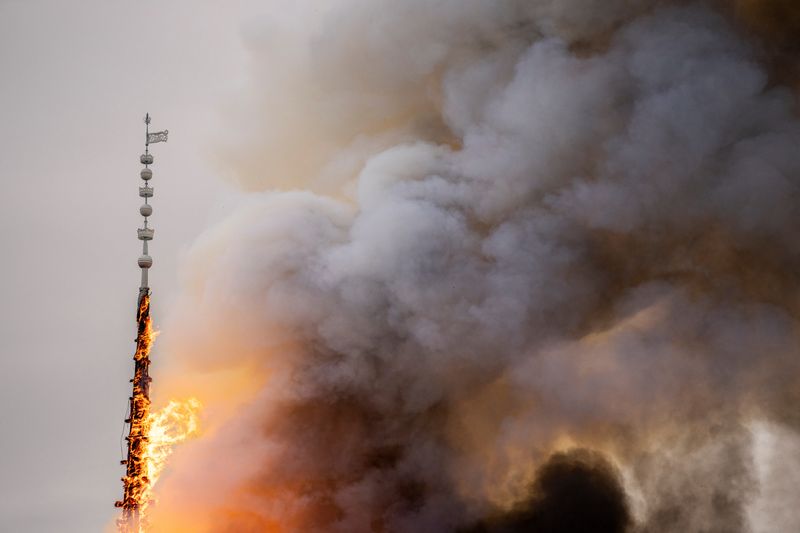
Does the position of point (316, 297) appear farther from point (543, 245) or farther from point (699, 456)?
point (699, 456)

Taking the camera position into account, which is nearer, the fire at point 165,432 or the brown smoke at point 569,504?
the fire at point 165,432

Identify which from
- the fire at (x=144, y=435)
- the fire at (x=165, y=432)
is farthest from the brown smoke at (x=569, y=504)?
the fire at (x=144, y=435)

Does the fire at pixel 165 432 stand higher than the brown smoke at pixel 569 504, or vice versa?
the fire at pixel 165 432

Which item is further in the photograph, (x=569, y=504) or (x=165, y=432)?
(x=569, y=504)

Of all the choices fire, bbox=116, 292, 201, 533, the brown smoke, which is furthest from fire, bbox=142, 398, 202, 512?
the brown smoke

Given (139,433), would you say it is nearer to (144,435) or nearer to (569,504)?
A: (144,435)

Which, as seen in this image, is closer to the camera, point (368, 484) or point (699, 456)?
point (368, 484)

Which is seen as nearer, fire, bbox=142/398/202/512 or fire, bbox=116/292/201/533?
fire, bbox=116/292/201/533

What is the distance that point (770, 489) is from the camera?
68.2m

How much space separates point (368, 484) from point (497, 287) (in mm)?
11181

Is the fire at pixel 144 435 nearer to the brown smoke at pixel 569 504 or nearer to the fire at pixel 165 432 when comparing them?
the fire at pixel 165 432

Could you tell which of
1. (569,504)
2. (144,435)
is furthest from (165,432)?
(569,504)

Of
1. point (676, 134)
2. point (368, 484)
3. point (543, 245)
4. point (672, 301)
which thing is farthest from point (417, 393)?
point (676, 134)

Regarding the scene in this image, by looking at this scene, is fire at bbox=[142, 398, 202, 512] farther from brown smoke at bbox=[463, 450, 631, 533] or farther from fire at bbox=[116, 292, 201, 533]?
brown smoke at bbox=[463, 450, 631, 533]
